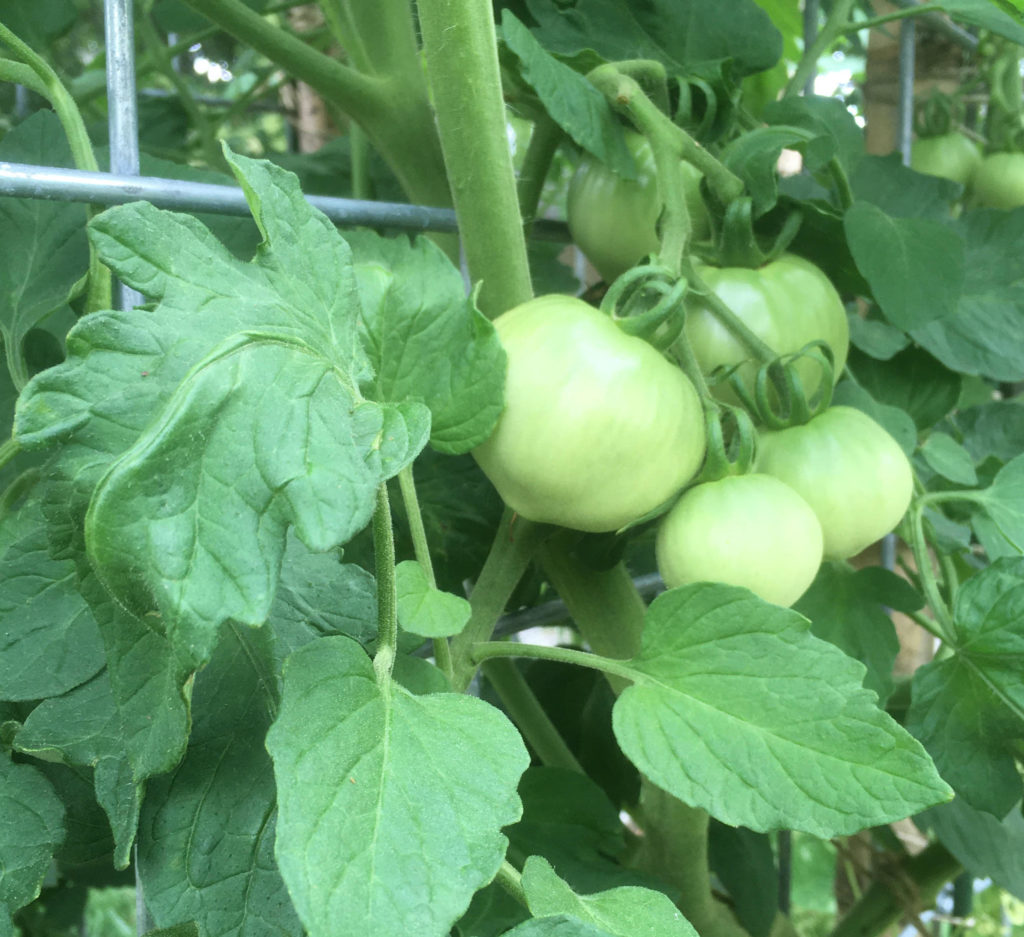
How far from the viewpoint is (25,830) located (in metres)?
0.27

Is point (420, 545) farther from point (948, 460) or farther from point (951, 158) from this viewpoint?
point (951, 158)

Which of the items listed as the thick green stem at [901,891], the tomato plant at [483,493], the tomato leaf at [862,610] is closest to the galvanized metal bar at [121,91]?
the tomato plant at [483,493]

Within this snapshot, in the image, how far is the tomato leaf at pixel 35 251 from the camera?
369 millimetres

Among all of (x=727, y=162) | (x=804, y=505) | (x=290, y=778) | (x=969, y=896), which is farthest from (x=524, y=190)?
(x=969, y=896)

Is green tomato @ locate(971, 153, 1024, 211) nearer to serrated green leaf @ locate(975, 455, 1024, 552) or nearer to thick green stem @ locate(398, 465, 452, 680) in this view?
serrated green leaf @ locate(975, 455, 1024, 552)

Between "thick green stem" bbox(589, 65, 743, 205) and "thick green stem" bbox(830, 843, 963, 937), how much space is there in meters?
0.50

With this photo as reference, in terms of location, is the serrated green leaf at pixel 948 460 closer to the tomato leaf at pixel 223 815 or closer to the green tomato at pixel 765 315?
the green tomato at pixel 765 315

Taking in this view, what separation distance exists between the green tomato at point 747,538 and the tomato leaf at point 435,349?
81 mm

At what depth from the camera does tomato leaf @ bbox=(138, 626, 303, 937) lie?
25 cm

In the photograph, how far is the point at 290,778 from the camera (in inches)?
8.5

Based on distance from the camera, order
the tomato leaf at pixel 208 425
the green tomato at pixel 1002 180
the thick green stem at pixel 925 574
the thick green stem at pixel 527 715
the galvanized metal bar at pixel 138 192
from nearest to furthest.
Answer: the tomato leaf at pixel 208 425 → the galvanized metal bar at pixel 138 192 → the thick green stem at pixel 925 574 → the thick green stem at pixel 527 715 → the green tomato at pixel 1002 180

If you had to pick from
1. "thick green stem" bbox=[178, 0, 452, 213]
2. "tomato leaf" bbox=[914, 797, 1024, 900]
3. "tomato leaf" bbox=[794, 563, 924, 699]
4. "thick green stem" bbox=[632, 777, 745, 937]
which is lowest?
"tomato leaf" bbox=[914, 797, 1024, 900]

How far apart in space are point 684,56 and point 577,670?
359 mm

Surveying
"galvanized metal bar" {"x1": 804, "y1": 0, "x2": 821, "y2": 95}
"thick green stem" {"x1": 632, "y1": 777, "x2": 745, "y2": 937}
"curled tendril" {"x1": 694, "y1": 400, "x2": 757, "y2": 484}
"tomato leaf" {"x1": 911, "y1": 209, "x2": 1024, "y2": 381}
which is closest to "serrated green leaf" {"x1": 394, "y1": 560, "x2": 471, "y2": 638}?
"curled tendril" {"x1": 694, "y1": 400, "x2": 757, "y2": 484}
